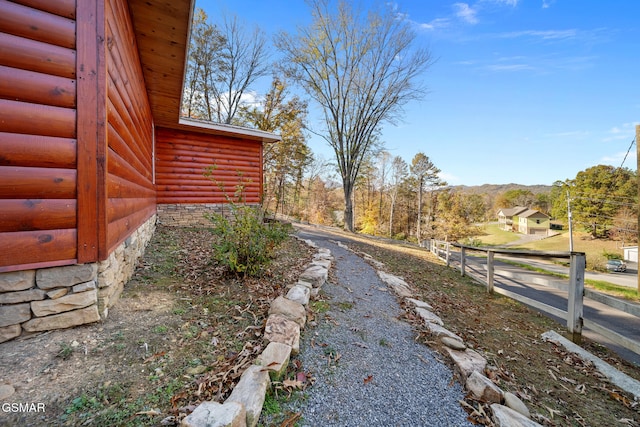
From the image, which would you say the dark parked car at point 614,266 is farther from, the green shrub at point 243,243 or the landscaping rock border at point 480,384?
the green shrub at point 243,243

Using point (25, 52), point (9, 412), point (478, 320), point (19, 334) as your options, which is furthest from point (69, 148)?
point (478, 320)

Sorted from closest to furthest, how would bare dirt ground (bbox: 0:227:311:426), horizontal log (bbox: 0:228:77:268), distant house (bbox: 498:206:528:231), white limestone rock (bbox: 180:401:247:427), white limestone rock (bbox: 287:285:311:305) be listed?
white limestone rock (bbox: 180:401:247:427), bare dirt ground (bbox: 0:227:311:426), horizontal log (bbox: 0:228:77:268), white limestone rock (bbox: 287:285:311:305), distant house (bbox: 498:206:528:231)

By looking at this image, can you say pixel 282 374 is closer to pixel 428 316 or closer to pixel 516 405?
pixel 516 405

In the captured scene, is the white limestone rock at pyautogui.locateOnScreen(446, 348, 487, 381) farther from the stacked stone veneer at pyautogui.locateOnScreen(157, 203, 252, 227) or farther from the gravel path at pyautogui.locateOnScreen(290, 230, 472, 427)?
the stacked stone veneer at pyautogui.locateOnScreen(157, 203, 252, 227)

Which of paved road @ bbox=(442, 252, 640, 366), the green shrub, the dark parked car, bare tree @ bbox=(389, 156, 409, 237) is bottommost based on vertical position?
the dark parked car

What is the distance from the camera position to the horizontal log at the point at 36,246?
1.62 metres

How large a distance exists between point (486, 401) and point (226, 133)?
327 inches

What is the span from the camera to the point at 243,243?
3160mm

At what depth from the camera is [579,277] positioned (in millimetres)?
3088

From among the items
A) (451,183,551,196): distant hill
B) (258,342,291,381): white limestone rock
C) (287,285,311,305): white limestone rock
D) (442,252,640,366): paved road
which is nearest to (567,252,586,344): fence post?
(442,252,640,366): paved road

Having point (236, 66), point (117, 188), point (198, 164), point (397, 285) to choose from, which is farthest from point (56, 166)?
point (236, 66)

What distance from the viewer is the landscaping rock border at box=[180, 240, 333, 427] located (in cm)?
116

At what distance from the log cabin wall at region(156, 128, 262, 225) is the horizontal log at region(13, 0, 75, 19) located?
4.97 metres

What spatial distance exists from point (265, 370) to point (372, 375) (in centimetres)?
86
